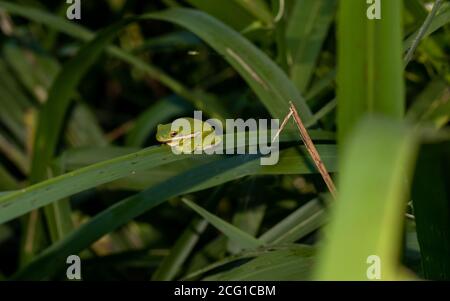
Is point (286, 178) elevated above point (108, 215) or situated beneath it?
elevated above

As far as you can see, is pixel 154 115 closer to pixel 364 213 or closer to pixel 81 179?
pixel 81 179

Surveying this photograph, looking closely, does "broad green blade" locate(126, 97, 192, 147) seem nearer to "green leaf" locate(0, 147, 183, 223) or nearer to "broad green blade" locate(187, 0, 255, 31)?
"broad green blade" locate(187, 0, 255, 31)

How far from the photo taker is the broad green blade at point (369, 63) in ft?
2.15

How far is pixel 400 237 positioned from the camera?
2.51ft

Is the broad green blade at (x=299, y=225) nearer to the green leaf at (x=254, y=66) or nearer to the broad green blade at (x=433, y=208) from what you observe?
the green leaf at (x=254, y=66)

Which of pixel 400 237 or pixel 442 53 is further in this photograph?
pixel 442 53

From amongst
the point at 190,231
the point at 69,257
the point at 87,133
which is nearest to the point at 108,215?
the point at 69,257

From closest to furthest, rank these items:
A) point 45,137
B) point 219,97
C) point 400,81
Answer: point 400,81 < point 45,137 < point 219,97

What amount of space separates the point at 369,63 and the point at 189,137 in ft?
1.27

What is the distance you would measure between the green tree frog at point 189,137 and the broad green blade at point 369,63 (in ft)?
0.98

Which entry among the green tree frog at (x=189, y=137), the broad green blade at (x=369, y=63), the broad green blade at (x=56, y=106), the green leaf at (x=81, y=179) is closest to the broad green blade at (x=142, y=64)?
the broad green blade at (x=56, y=106)

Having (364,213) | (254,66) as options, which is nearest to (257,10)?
(254,66)

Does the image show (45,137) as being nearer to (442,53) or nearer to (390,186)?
(442,53)

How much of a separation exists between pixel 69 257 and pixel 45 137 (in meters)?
0.46
